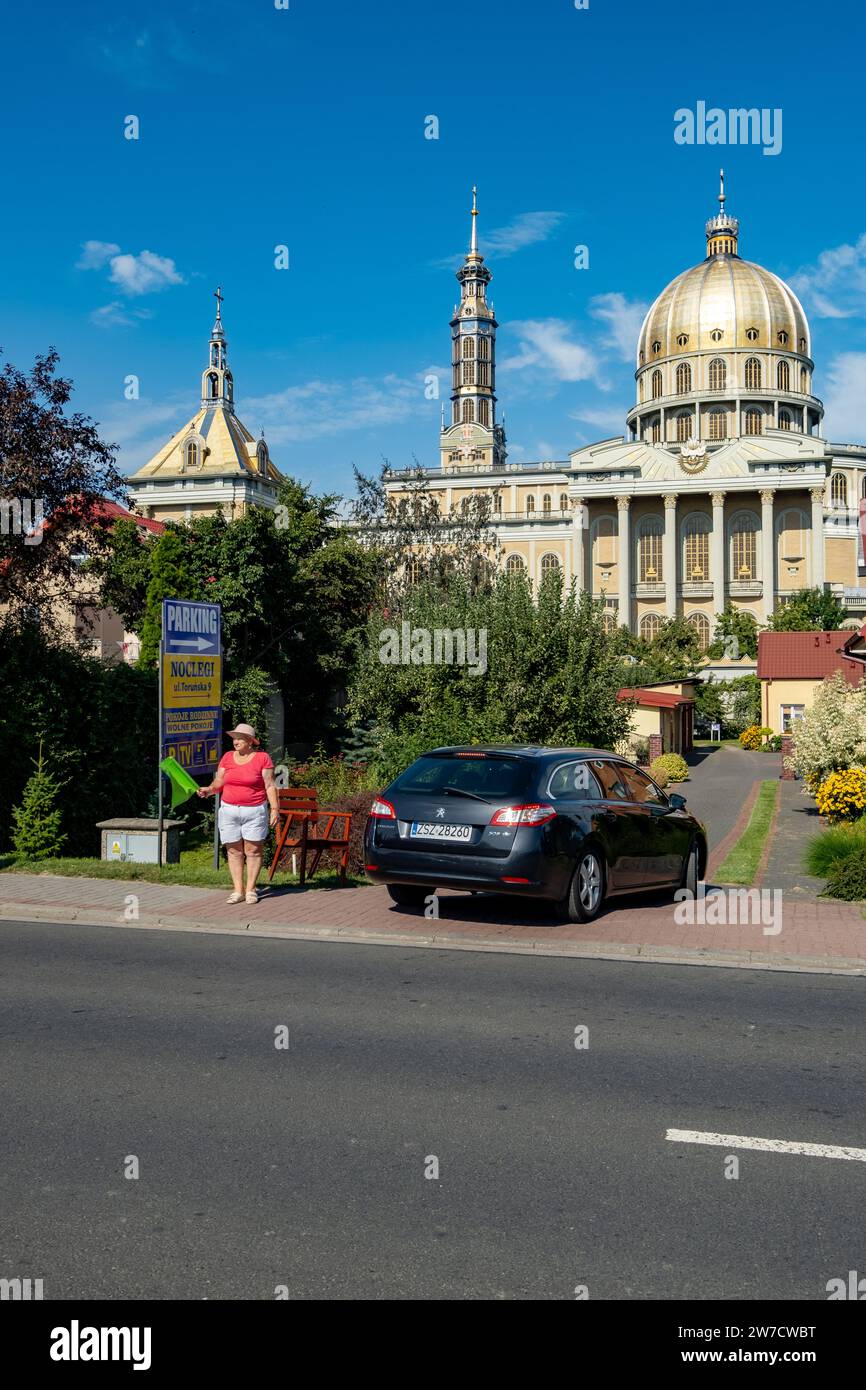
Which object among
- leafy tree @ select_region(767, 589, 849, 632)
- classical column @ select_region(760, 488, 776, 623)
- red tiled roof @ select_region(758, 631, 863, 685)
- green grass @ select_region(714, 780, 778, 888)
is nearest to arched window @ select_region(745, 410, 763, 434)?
classical column @ select_region(760, 488, 776, 623)

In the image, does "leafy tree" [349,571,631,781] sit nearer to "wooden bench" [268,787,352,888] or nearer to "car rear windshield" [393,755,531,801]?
"wooden bench" [268,787,352,888]

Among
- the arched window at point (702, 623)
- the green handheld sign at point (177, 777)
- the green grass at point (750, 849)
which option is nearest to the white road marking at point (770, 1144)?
the green handheld sign at point (177, 777)

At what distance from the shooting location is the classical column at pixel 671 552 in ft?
348

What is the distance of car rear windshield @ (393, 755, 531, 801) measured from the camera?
34.3 ft

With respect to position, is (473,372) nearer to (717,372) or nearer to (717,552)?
(717,372)

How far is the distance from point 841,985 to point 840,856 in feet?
17.8

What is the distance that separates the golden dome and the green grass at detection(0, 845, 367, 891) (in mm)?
121703

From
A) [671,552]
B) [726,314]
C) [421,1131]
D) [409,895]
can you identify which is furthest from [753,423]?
[421,1131]

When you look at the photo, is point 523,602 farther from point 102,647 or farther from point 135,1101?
point 135,1101

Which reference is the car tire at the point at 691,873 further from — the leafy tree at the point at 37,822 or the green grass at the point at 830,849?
the leafy tree at the point at 37,822

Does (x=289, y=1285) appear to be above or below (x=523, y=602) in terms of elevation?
below

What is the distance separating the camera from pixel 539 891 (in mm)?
10117

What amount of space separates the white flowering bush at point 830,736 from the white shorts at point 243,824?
16633 millimetres
